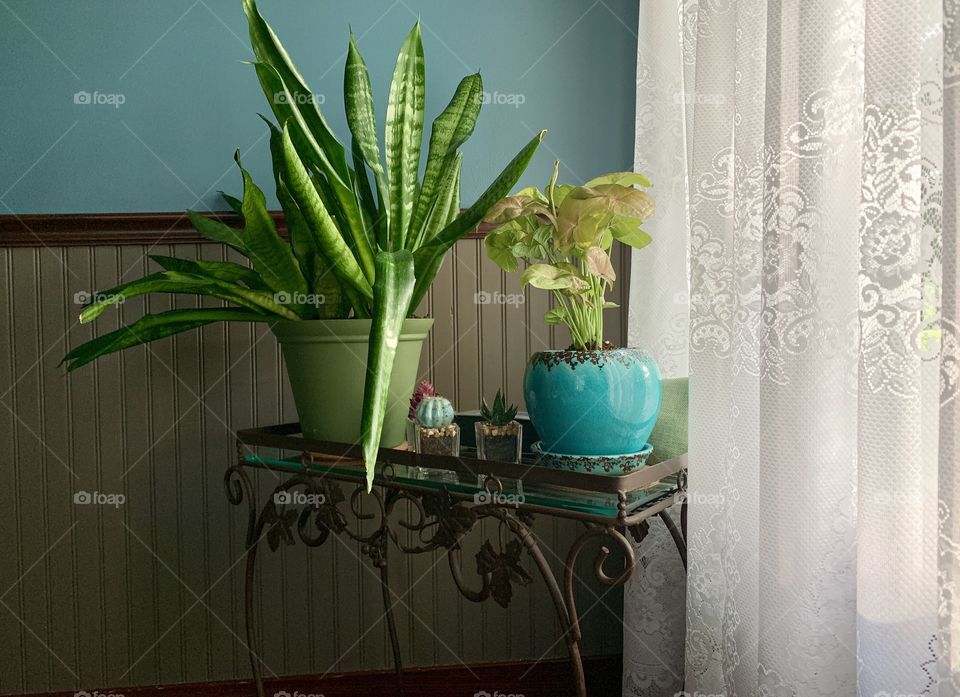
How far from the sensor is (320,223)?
1061 mm

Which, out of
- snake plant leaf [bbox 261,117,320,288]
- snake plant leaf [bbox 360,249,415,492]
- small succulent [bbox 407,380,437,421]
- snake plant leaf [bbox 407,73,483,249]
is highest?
snake plant leaf [bbox 407,73,483,249]

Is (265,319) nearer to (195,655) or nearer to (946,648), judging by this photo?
(195,655)

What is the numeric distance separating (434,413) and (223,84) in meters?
0.87

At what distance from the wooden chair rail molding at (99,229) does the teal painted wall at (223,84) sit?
30mm

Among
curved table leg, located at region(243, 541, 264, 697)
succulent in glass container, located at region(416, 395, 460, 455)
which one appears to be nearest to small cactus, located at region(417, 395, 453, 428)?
succulent in glass container, located at region(416, 395, 460, 455)

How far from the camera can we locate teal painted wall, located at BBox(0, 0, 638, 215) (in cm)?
150

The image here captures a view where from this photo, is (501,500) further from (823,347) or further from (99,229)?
(99,229)

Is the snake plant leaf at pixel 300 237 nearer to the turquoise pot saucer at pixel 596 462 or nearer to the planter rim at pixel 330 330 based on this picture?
the planter rim at pixel 330 330

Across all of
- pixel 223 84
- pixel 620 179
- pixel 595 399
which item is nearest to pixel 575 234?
pixel 620 179

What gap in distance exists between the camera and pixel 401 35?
1540 millimetres

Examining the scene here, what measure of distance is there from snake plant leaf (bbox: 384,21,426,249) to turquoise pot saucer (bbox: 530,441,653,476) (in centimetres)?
41

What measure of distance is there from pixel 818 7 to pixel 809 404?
461 millimetres

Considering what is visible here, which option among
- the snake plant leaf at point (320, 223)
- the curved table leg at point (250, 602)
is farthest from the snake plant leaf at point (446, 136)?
the curved table leg at point (250, 602)

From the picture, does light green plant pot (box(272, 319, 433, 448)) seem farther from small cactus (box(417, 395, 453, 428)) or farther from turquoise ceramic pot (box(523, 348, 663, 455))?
turquoise ceramic pot (box(523, 348, 663, 455))
